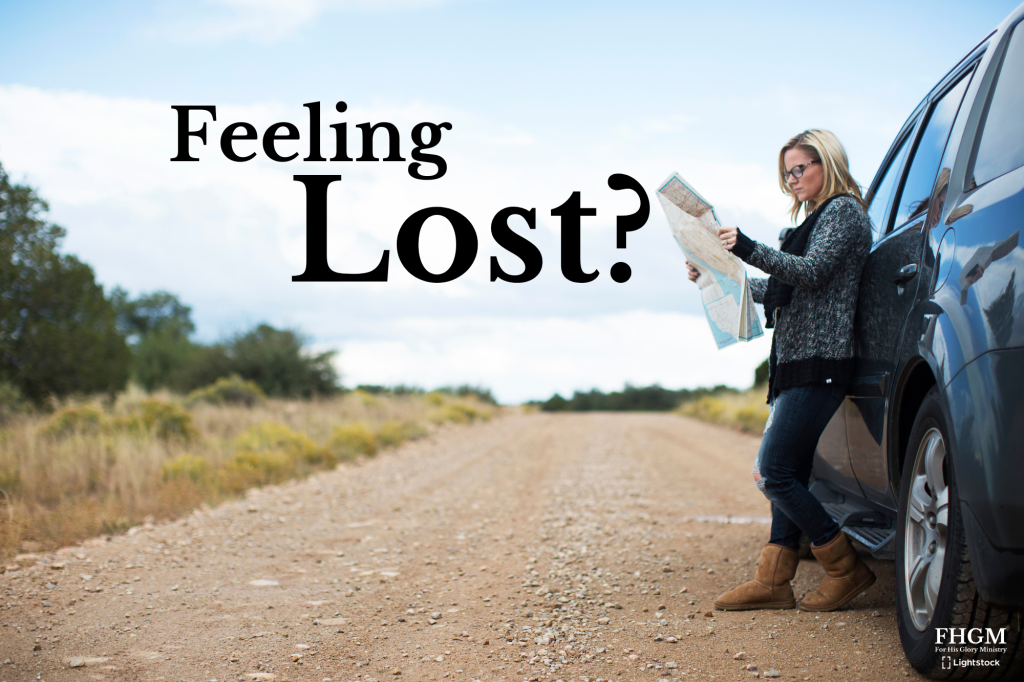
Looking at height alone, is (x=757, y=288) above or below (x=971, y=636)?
above

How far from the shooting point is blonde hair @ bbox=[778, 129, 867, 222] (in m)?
3.66

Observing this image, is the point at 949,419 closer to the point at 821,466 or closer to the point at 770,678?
the point at 770,678

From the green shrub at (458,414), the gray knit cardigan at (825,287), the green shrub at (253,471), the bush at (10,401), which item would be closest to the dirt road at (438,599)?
the green shrub at (253,471)

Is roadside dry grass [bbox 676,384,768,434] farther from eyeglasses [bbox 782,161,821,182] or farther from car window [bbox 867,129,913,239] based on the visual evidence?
eyeglasses [bbox 782,161,821,182]

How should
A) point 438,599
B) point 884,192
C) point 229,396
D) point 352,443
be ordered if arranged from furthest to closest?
point 229,396, point 352,443, point 438,599, point 884,192

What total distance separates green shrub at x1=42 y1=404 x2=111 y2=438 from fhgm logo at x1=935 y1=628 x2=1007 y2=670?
1172 cm

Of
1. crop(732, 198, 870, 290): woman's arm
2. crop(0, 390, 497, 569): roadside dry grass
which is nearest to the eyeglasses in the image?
crop(732, 198, 870, 290): woman's arm

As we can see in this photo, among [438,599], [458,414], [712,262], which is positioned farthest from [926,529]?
[458,414]

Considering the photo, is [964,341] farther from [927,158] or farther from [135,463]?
[135,463]

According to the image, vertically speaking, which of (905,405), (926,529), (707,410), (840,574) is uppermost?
(905,405)

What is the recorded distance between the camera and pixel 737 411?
64.1ft

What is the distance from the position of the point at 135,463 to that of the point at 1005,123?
9172 millimetres

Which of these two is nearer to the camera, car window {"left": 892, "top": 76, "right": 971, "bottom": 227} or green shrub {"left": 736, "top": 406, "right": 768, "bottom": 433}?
car window {"left": 892, "top": 76, "right": 971, "bottom": 227}

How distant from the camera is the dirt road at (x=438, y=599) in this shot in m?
3.31
